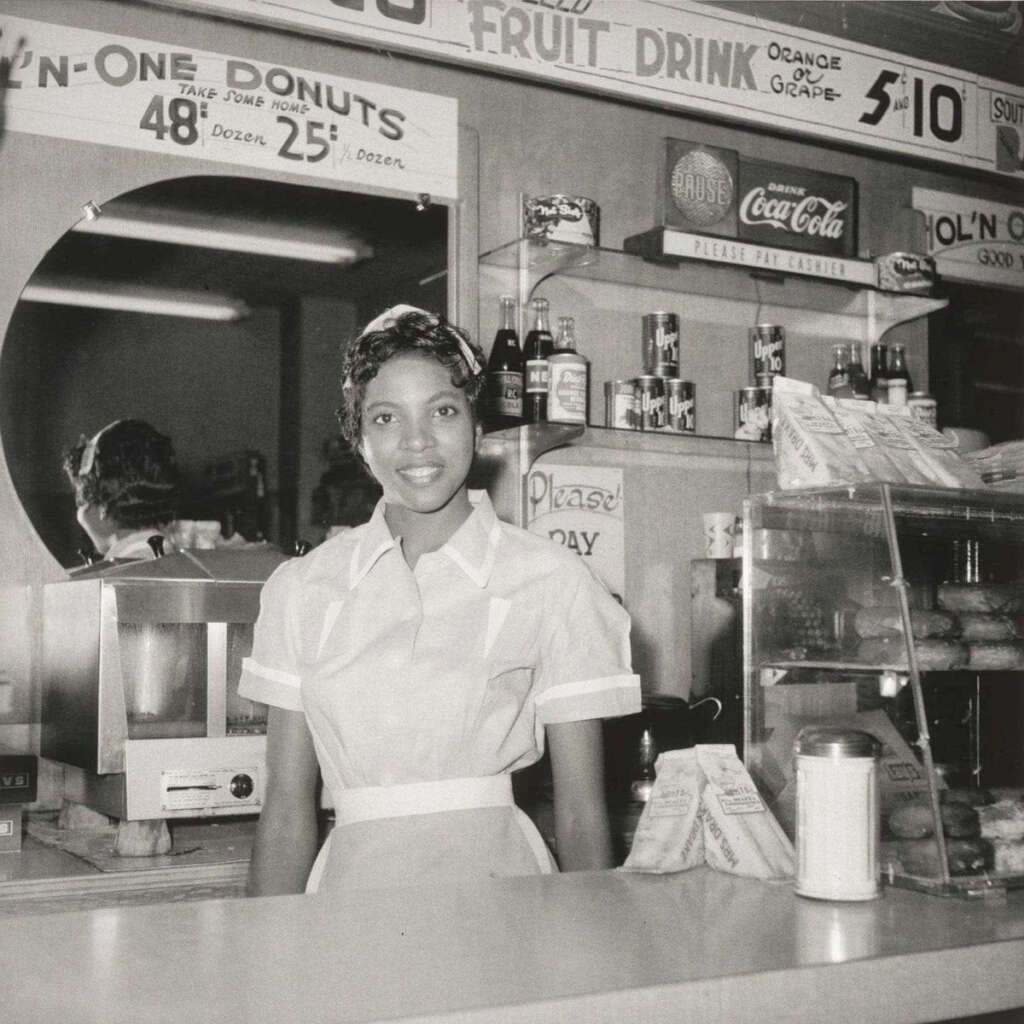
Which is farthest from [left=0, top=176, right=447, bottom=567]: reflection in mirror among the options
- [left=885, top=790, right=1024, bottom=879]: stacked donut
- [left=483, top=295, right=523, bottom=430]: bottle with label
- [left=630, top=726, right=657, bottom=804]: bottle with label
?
[left=885, top=790, right=1024, bottom=879]: stacked donut

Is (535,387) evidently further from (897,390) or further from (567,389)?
(897,390)

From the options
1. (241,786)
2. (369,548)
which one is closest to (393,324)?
(369,548)

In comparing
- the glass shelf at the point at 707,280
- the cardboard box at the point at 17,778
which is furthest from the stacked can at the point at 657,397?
the cardboard box at the point at 17,778

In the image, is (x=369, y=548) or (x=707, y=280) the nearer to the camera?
(x=369, y=548)

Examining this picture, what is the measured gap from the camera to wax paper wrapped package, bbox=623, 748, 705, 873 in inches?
53.8

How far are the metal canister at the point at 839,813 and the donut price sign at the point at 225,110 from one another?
74.8 inches

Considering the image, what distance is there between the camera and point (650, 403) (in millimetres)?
2955

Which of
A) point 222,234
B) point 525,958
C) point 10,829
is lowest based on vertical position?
point 10,829

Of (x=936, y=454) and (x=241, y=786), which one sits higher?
(x=936, y=454)

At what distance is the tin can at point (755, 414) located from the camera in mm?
3139

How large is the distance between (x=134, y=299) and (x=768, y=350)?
1567mm

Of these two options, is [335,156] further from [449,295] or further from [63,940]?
[63,940]

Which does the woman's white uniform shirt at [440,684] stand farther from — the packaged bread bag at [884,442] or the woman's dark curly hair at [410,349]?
the packaged bread bag at [884,442]

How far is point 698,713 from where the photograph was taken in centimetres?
292
